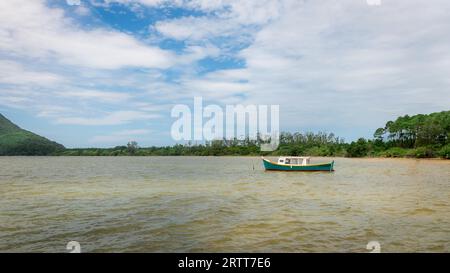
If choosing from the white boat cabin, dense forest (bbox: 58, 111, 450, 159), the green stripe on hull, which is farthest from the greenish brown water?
dense forest (bbox: 58, 111, 450, 159)

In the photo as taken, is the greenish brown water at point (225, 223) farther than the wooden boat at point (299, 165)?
No

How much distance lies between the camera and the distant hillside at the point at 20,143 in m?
88.8

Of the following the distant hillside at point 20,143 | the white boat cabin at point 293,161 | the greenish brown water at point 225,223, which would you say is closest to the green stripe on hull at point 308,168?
the white boat cabin at point 293,161

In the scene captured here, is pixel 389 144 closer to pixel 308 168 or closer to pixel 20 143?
pixel 308 168

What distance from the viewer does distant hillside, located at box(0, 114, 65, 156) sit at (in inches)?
3497

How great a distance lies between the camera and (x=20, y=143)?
10112 cm

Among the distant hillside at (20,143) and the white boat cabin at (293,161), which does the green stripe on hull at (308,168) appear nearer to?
the white boat cabin at (293,161)

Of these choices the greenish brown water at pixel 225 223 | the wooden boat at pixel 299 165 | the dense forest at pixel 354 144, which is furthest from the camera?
the dense forest at pixel 354 144

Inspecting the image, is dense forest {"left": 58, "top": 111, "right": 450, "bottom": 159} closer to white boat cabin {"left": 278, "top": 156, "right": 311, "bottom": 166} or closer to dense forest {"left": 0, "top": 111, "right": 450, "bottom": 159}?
dense forest {"left": 0, "top": 111, "right": 450, "bottom": 159}

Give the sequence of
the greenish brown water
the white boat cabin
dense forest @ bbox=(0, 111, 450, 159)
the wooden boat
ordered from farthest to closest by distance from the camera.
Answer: dense forest @ bbox=(0, 111, 450, 159)
the white boat cabin
the wooden boat
the greenish brown water

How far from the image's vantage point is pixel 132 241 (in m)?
9.23

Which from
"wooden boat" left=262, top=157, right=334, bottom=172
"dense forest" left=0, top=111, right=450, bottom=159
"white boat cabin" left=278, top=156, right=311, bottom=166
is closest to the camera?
"wooden boat" left=262, top=157, right=334, bottom=172

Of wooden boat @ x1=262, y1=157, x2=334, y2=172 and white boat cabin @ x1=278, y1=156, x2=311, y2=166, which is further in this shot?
white boat cabin @ x1=278, y1=156, x2=311, y2=166
